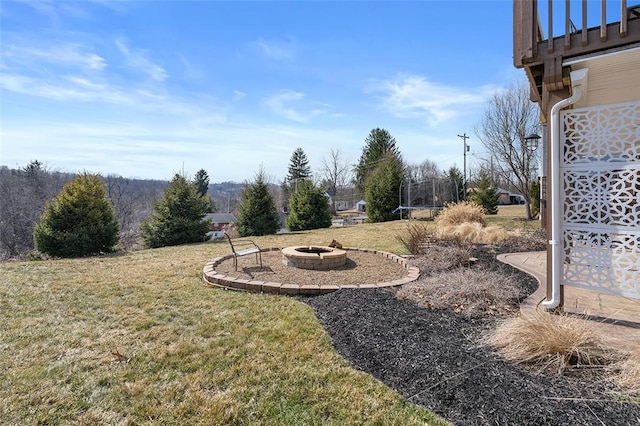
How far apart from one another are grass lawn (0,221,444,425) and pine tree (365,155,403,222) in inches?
621

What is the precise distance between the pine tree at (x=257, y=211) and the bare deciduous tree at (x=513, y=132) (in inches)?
492

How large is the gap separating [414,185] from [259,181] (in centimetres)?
1060

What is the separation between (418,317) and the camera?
3525 mm

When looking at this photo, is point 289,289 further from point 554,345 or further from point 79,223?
point 79,223

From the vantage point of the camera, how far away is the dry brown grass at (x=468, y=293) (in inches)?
145

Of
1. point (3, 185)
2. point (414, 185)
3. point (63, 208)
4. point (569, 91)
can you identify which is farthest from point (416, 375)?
point (3, 185)

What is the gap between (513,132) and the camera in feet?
55.0

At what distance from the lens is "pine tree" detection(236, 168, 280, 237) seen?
14.1 metres

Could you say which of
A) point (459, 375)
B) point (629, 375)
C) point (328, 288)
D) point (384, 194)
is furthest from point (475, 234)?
point (384, 194)

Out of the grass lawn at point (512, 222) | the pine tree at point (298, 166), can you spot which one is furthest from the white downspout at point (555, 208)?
the pine tree at point (298, 166)

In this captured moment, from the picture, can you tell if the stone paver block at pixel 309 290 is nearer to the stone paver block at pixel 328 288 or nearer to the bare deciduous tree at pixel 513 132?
the stone paver block at pixel 328 288

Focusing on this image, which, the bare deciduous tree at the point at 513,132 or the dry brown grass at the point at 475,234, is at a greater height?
the bare deciduous tree at the point at 513,132

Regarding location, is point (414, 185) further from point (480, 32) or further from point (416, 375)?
point (416, 375)

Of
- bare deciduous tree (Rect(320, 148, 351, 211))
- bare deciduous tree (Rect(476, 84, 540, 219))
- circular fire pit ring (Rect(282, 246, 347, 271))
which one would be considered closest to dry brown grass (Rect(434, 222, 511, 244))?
circular fire pit ring (Rect(282, 246, 347, 271))
